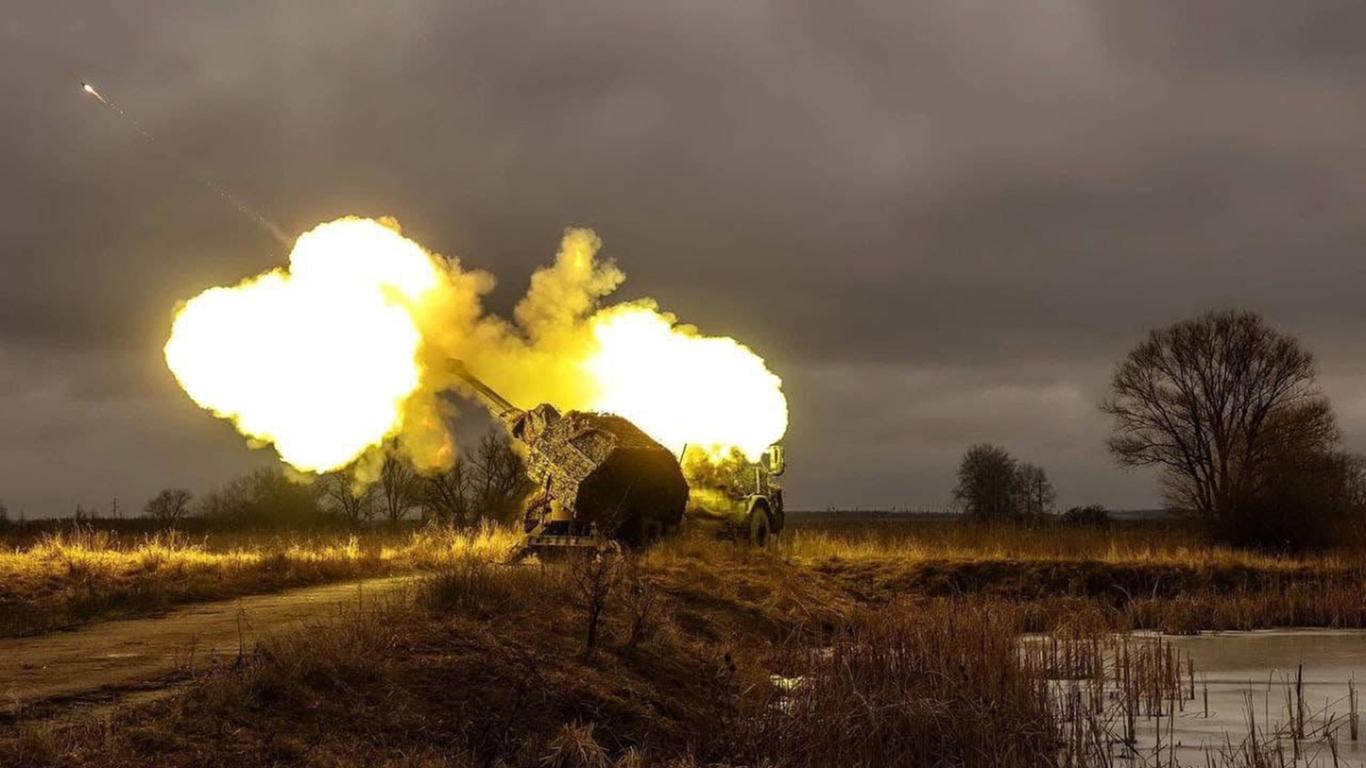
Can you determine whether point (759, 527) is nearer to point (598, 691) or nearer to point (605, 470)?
point (605, 470)

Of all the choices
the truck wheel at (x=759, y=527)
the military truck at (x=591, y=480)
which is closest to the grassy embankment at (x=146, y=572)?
the military truck at (x=591, y=480)

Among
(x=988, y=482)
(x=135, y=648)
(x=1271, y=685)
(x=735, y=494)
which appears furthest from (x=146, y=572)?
(x=988, y=482)

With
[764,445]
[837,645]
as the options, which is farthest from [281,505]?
[837,645]

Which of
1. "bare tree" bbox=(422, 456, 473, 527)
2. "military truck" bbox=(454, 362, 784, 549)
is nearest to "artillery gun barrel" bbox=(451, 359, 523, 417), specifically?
"military truck" bbox=(454, 362, 784, 549)

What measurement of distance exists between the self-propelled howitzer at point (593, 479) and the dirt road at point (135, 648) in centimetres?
622

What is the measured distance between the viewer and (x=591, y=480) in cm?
→ 2511

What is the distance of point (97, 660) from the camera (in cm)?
1313

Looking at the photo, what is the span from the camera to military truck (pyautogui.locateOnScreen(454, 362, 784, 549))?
82.4 ft

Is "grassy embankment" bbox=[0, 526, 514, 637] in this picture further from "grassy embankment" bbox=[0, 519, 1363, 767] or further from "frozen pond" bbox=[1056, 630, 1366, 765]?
"frozen pond" bbox=[1056, 630, 1366, 765]

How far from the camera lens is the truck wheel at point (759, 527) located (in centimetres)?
2933

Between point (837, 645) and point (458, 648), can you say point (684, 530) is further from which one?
point (458, 648)

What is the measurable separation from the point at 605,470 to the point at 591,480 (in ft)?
1.12

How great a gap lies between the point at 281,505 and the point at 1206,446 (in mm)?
47605

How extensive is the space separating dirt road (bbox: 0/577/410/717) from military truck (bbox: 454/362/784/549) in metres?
6.20
